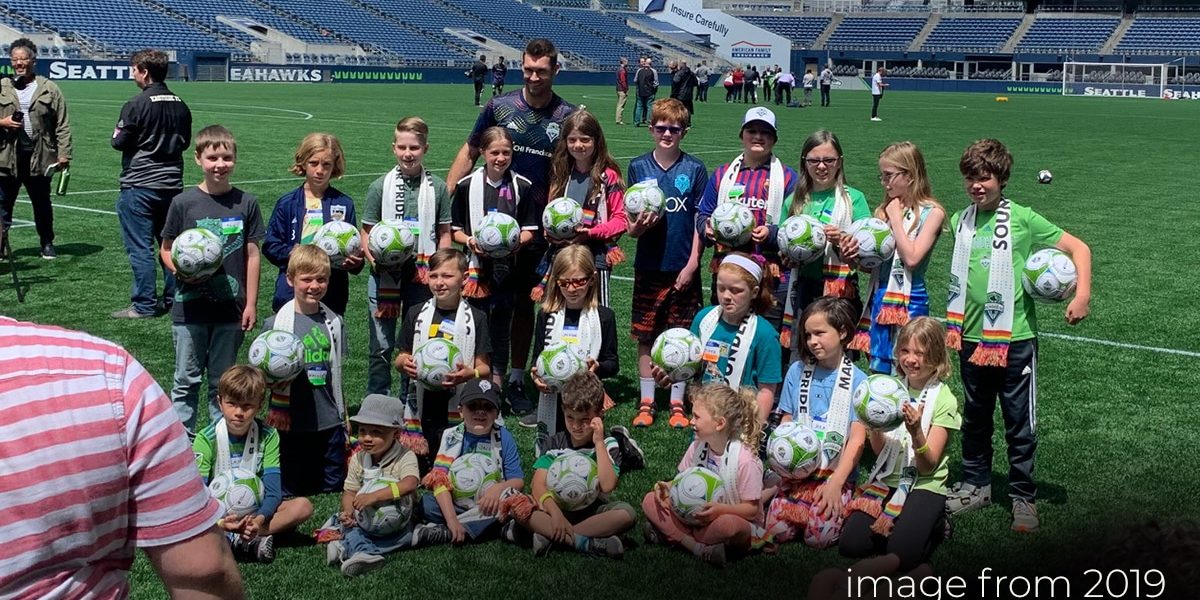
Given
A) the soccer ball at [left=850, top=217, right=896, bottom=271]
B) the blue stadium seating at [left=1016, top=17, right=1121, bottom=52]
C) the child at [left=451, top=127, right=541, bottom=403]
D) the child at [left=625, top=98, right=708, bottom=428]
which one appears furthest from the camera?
the blue stadium seating at [left=1016, top=17, right=1121, bottom=52]

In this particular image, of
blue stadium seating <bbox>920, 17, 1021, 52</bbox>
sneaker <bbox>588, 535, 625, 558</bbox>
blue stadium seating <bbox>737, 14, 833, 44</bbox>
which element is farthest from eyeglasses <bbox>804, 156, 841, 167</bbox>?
blue stadium seating <bbox>737, 14, 833, 44</bbox>

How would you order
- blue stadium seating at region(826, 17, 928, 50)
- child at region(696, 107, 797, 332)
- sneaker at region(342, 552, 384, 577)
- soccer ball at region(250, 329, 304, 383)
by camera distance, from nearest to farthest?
sneaker at region(342, 552, 384, 577) < soccer ball at region(250, 329, 304, 383) < child at region(696, 107, 797, 332) < blue stadium seating at region(826, 17, 928, 50)

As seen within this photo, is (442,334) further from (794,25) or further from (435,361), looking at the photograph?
(794,25)

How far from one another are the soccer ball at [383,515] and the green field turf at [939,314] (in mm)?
157

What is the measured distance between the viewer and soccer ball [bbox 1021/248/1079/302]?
5.59m

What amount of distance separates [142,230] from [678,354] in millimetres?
5328

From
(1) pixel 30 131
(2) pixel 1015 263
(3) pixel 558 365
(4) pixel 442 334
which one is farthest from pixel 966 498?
(1) pixel 30 131

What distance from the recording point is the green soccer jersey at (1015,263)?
5789 millimetres

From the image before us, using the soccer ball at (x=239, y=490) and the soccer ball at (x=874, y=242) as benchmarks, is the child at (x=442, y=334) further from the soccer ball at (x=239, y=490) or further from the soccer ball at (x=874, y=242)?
the soccer ball at (x=874, y=242)

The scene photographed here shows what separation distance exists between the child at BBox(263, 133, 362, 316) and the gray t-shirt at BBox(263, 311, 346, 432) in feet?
2.38

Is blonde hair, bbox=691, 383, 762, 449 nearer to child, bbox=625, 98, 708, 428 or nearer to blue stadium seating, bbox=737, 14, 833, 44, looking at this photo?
child, bbox=625, 98, 708, 428

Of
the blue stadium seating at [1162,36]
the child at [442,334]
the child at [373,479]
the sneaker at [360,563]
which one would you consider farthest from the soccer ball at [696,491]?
the blue stadium seating at [1162,36]

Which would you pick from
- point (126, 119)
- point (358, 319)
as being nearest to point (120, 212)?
point (126, 119)

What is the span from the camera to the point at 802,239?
6488 mm
